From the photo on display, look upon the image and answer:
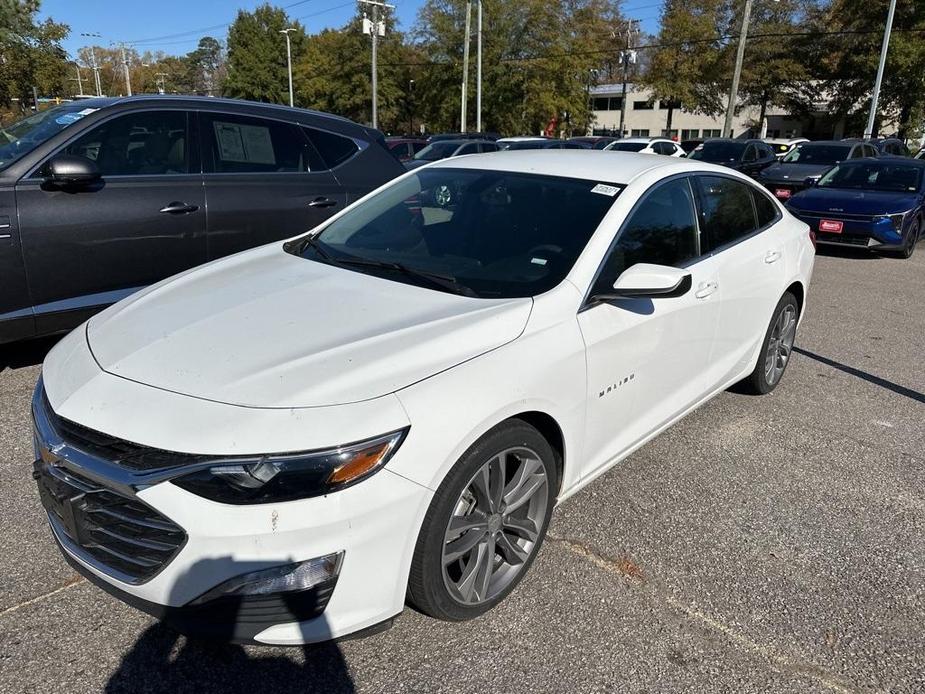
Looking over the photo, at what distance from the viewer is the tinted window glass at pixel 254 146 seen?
505cm

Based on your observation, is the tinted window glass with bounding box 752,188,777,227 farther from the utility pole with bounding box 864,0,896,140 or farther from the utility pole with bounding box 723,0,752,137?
the utility pole with bounding box 864,0,896,140

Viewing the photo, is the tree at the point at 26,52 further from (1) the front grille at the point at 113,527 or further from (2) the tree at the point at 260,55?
(2) the tree at the point at 260,55

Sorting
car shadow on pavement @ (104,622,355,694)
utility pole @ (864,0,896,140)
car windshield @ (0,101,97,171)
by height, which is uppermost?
utility pole @ (864,0,896,140)

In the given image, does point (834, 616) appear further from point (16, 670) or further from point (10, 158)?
point (10, 158)

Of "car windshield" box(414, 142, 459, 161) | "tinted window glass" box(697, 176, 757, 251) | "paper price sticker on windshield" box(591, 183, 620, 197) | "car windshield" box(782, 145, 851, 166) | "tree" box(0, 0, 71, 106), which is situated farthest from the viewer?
"tree" box(0, 0, 71, 106)

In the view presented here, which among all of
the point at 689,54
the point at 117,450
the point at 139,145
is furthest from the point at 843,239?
the point at 689,54

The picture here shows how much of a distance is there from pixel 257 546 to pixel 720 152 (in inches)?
764

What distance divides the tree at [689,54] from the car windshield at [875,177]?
129 ft

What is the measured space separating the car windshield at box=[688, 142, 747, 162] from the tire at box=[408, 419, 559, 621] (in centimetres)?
1767

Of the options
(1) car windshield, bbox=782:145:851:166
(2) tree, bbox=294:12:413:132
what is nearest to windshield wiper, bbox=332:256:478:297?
(1) car windshield, bbox=782:145:851:166

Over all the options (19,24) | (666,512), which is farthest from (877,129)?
(666,512)

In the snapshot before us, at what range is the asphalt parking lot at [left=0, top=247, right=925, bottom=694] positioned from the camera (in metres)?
2.29

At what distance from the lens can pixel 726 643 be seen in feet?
8.18

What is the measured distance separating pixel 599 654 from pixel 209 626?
4.14 feet
